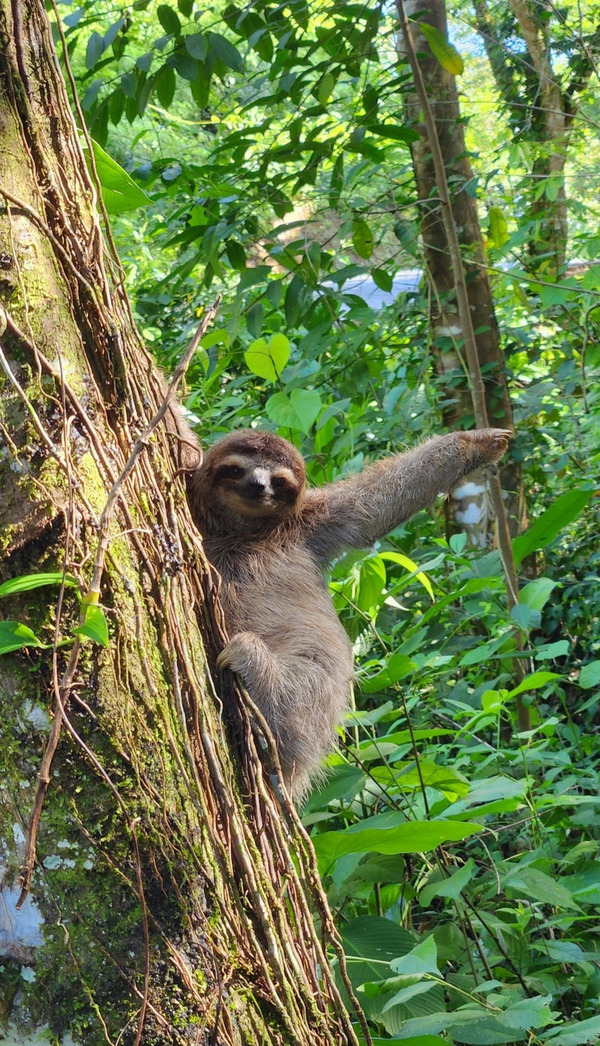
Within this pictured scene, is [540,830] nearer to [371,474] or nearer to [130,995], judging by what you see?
[371,474]

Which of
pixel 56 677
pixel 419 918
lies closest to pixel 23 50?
pixel 56 677

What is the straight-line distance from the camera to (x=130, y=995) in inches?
72.2

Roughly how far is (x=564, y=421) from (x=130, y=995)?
533cm

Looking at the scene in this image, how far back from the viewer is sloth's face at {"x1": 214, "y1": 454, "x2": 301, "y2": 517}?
412 cm

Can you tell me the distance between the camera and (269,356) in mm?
4426

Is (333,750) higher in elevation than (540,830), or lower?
higher

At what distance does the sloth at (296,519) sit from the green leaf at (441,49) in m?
1.72

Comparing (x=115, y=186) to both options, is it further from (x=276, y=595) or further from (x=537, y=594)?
(x=537, y=594)

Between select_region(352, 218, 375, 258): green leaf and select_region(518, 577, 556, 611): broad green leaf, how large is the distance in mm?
2431

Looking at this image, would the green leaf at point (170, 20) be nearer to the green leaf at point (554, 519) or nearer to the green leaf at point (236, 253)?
the green leaf at point (236, 253)

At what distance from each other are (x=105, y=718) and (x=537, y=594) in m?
2.25

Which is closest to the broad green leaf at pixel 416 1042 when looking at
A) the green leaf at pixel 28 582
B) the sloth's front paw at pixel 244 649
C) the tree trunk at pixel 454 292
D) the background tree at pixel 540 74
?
the sloth's front paw at pixel 244 649

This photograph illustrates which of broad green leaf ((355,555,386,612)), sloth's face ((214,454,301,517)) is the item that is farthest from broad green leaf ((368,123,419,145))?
broad green leaf ((355,555,386,612))

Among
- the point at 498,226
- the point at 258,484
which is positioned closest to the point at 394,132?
the point at 258,484
